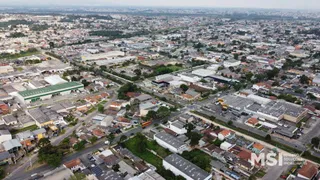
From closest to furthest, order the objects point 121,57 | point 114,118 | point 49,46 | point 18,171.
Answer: point 18,171, point 114,118, point 121,57, point 49,46

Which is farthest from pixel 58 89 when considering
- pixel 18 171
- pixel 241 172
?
pixel 241 172

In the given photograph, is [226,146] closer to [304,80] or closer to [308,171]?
[308,171]

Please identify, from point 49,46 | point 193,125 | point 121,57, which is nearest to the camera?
point 193,125

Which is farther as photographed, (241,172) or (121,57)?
(121,57)

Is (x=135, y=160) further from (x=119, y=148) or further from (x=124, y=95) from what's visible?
(x=124, y=95)

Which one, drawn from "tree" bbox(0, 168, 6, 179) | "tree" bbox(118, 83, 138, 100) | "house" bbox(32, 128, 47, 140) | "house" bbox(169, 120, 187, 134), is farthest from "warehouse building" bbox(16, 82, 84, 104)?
"house" bbox(169, 120, 187, 134)

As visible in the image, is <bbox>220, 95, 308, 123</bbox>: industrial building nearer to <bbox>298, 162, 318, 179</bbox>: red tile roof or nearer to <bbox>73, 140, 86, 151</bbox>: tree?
<bbox>298, 162, 318, 179</bbox>: red tile roof

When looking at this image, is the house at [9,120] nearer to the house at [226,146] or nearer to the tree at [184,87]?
the tree at [184,87]
